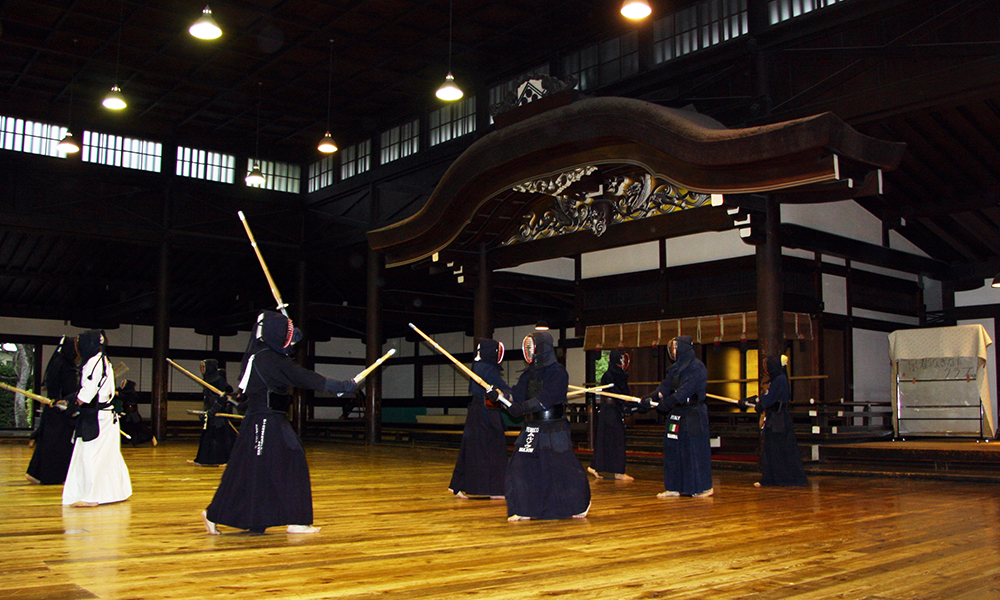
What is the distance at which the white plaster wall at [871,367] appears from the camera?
39.7ft

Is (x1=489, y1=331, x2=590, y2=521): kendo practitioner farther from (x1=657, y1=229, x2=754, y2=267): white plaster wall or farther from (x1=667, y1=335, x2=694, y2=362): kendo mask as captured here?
(x1=657, y1=229, x2=754, y2=267): white plaster wall

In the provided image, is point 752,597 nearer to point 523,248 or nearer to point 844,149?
point 844,149

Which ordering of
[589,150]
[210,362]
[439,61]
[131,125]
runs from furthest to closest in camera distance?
1. [131,125]
2. [439,61]
3. [210,362]
4. [589,150]

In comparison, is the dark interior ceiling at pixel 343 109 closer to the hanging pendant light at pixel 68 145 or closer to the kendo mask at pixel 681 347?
the hanging pendant light at pixel 68 145

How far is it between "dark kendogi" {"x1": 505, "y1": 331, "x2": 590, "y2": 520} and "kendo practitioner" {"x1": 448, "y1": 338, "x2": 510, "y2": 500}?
1108 millimetres

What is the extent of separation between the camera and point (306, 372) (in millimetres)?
4852

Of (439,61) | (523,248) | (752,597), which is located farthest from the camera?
(439,61)

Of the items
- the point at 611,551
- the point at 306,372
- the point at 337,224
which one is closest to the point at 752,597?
the point at 611,551

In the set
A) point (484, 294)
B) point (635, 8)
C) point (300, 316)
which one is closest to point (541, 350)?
point (635, 8)

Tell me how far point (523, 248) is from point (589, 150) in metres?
2.73

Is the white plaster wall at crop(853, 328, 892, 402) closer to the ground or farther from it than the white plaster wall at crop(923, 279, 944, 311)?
closer to the ground

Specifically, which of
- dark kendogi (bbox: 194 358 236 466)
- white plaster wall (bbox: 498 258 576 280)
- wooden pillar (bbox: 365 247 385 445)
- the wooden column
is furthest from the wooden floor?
wooden pillar (bbox: 365 247 385 445)

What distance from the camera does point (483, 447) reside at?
704 centimetres

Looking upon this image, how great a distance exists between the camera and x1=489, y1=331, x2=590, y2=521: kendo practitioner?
557 cm
